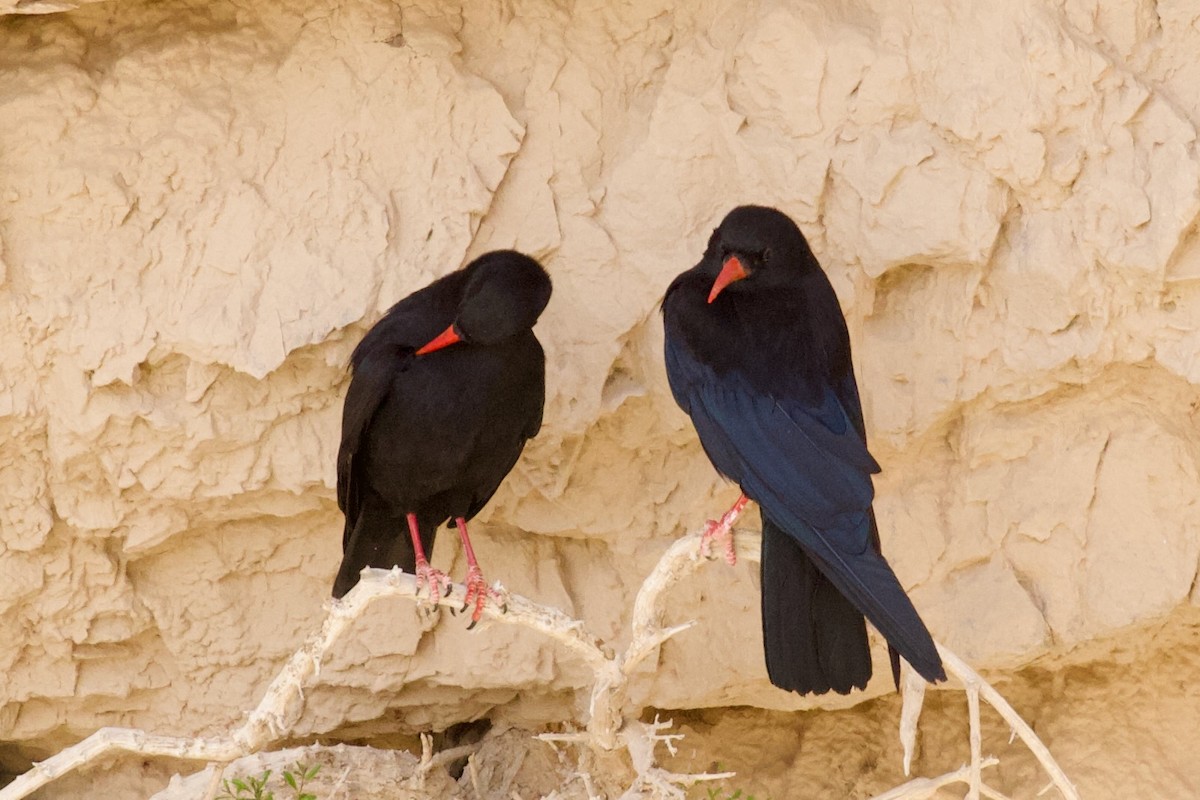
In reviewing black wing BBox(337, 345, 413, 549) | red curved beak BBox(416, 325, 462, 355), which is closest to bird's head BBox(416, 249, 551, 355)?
red curved beak BBox(416, 325, 462, 355)

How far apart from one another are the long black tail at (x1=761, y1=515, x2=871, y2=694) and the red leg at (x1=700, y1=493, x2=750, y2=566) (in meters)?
0.17

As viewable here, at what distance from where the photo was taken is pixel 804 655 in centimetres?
401

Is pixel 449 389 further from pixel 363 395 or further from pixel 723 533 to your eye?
pixel 723 533

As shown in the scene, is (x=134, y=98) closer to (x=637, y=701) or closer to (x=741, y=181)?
(x=741, y=181)

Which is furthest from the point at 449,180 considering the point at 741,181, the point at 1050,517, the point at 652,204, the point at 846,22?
the point at 1050,517

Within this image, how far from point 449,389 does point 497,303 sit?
0.35m

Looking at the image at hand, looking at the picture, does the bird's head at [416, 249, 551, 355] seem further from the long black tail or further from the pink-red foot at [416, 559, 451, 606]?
the long black tail

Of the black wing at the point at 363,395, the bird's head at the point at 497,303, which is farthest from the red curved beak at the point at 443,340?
the black wing at the point at 363,395

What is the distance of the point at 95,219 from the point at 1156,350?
3521mm

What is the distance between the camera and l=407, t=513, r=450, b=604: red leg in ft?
14.4

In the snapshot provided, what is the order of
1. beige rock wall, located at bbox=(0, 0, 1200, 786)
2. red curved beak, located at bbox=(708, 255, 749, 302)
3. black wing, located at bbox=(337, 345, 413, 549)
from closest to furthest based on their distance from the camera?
red curved beak, located at bbox=(708, 255, 749, 302) < black wing, located at bbox=(337, 345, 413, 549) < beige rock wall, located at bbox=(0, 0, 1200, 786)

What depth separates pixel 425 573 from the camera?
455 centimetres

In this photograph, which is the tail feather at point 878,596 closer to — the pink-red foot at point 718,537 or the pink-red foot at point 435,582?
the pink-red foot at point 718,537

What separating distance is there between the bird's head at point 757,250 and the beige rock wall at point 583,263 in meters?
0.38
